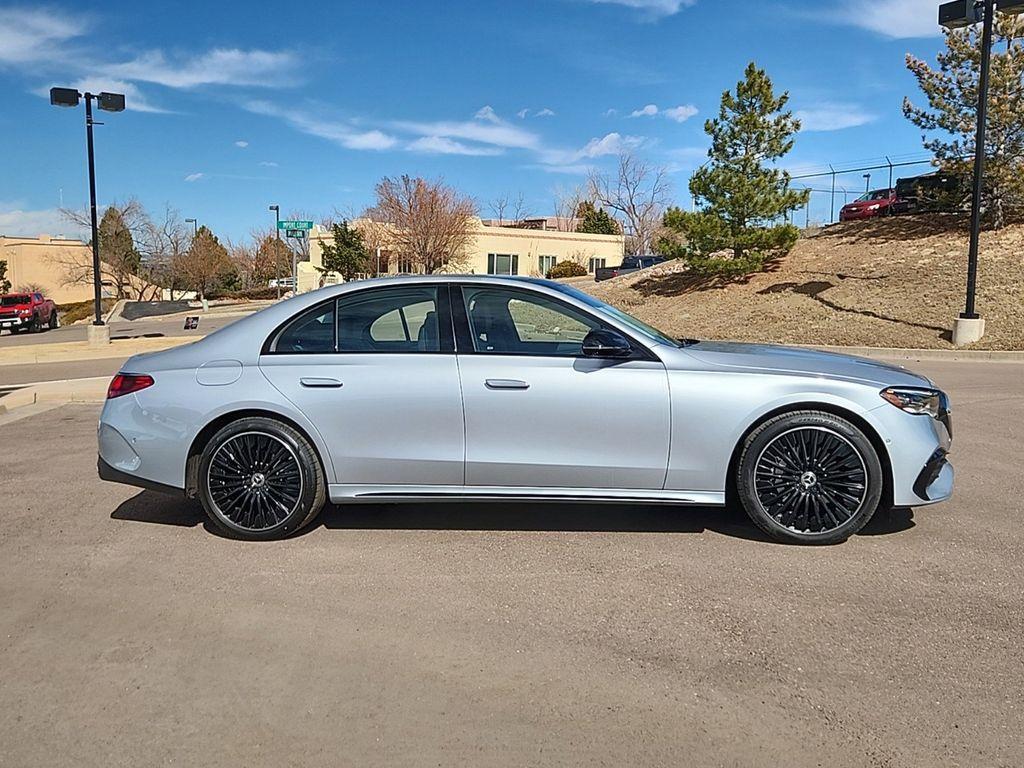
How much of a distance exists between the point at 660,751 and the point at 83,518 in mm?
4233

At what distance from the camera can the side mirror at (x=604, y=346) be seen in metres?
4.55

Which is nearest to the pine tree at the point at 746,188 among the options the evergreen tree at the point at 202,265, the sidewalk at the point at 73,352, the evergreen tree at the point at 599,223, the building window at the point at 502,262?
the sidewalk at the point at 73,352

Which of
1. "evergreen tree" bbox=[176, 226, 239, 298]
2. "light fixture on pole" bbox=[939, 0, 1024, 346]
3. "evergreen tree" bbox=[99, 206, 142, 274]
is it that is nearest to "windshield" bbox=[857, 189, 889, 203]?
"light fixture on pole" bbox=[939, 0, 1024, 346]

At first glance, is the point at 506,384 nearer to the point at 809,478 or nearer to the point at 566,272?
the point at 809,478

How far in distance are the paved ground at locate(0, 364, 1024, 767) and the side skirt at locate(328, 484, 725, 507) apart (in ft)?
0.86

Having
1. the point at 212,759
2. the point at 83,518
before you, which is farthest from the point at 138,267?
the point at 212,759

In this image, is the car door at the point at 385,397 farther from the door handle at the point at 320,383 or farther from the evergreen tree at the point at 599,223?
the evergreen tree at the point at 599,223

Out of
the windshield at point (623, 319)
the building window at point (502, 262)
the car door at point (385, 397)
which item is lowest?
the car door at point (385, 397)

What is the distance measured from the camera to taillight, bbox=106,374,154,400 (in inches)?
192

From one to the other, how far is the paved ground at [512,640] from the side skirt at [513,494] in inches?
10.4

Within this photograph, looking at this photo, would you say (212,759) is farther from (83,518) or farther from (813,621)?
(83,518)

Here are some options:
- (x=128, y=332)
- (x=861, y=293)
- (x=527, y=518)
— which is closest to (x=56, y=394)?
(x=527, y=518)

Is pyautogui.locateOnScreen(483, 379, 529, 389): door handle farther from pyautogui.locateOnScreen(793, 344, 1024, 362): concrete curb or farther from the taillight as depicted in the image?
pyautogui.locateOnScreen(793, 344, 1024, 362): concrete curb

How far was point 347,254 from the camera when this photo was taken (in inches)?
1912
